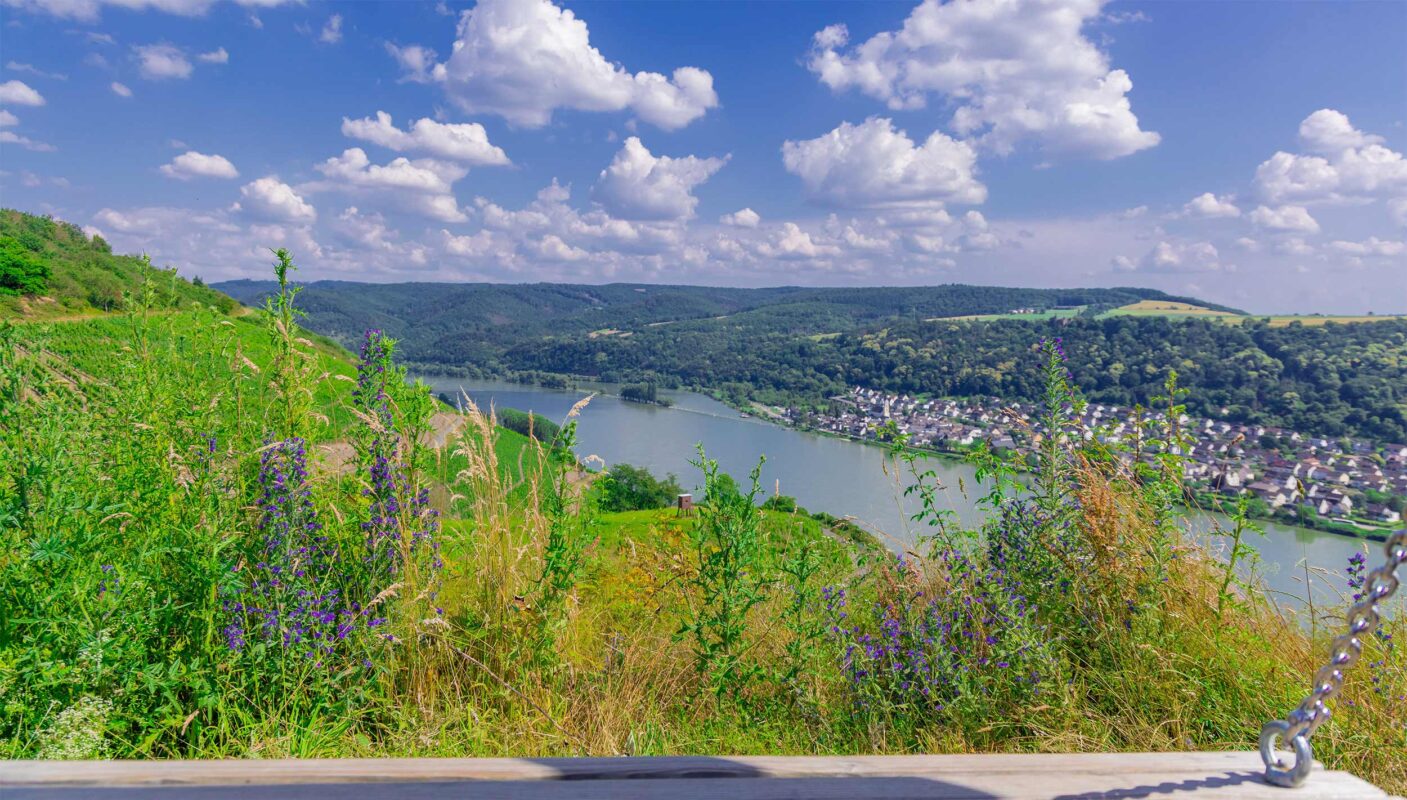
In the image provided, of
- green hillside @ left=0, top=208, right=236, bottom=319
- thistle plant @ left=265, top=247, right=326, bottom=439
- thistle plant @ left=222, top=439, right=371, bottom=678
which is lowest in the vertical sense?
thistle plant @ left=222, top=439, right=371, bottom=678

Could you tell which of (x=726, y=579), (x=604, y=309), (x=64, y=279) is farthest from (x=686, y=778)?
(x=604, y=309)

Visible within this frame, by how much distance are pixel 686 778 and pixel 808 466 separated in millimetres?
36242

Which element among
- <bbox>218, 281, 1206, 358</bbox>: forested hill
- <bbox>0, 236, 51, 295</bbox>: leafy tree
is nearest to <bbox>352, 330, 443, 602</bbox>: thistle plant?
<bbox>0, 236, 51, 295</bbox>: leafy tree

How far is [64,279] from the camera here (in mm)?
28016

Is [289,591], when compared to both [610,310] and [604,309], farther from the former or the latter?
[604,309]

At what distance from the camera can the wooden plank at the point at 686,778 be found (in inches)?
53.4

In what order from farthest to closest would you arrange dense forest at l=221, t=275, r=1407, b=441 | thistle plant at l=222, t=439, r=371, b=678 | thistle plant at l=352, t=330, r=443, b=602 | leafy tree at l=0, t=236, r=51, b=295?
leafy tree at l=0, t=236, r=51, b=295 < dense forest at l=221, t=275, r=1407, b=441 < thistle plant at l=352, t=330, r=443, b=602 < thistle plant at l=222, t=439, r=371, b=678

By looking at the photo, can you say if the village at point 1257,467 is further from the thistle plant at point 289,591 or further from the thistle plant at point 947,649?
the thistle plant at point 289,591

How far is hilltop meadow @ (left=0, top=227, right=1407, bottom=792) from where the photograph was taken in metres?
2.30

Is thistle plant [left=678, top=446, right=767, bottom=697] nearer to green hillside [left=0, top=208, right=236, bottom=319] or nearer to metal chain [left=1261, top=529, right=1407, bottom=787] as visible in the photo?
metal chain [left=1261, top=529, right=1407, bottom=787]

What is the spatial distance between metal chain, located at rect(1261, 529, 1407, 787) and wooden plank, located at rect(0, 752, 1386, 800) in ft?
0.13

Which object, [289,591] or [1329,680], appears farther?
[289,591]

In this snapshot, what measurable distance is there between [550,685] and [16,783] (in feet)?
5.24

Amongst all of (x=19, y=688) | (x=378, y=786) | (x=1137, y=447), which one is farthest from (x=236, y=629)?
(x=1137, y=447)
